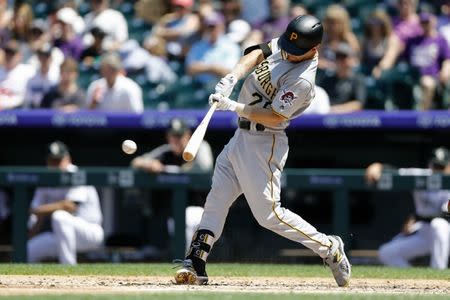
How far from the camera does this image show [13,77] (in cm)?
1144

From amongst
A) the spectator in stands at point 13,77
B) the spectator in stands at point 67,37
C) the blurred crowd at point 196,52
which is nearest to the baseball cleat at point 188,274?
the blurred crowd at point 196,52

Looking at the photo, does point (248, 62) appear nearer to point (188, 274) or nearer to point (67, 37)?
point (188, 274)

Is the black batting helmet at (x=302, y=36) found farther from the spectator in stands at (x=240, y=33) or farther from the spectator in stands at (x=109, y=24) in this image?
the spectator in stands at (x=109, y=24)

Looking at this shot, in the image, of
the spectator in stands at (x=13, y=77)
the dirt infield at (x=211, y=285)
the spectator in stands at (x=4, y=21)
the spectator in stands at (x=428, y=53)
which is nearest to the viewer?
the dirt infield at (x=211, y=285)

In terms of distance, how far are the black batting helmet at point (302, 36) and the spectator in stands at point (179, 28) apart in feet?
17.2

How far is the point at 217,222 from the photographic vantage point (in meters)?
6.65

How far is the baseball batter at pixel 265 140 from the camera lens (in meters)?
6.43

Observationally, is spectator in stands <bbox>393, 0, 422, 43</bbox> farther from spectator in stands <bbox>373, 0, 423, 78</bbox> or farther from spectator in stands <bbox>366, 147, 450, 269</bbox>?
spectator in stands <bbox>366, 147, 450, 269</bbox>

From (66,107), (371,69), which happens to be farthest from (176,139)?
(371,69)

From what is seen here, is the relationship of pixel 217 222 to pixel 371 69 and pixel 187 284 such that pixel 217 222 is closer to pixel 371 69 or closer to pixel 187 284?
pixel 187 284

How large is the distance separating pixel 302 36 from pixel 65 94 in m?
4.94

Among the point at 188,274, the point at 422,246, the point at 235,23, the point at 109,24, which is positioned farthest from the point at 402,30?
the point at 188,274

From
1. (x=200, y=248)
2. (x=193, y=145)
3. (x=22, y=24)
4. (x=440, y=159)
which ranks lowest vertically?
(x=200, y=248)

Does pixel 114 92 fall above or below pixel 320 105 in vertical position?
above
